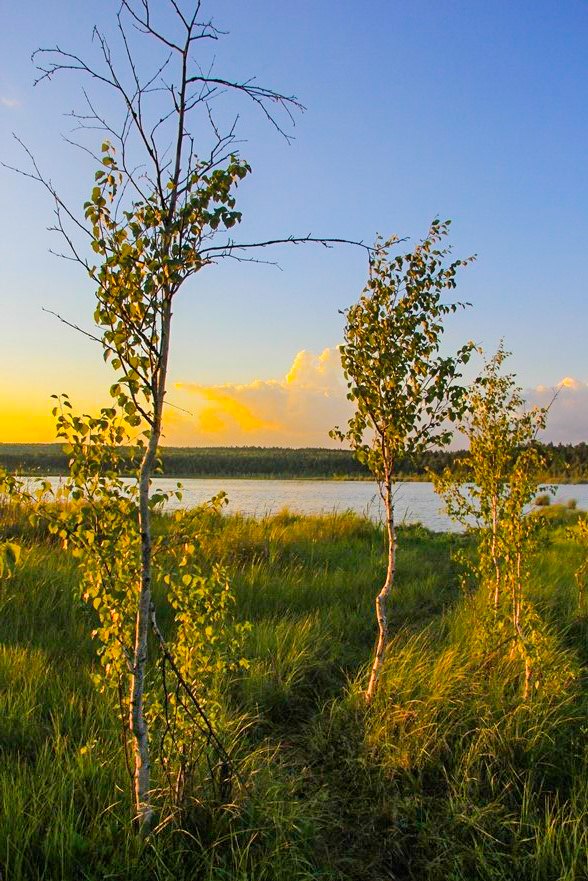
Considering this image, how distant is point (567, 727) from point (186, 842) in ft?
9.66

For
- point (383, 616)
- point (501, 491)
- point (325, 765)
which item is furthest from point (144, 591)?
point (501, 491)

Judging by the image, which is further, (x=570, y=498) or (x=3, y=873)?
(x=570, y=498)

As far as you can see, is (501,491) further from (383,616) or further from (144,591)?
(144,591)

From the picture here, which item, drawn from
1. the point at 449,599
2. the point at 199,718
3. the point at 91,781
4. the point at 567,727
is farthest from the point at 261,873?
the point at 449,599

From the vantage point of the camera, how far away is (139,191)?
3201mm

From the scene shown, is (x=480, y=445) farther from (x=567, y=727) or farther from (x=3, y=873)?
(x=3, y=873)

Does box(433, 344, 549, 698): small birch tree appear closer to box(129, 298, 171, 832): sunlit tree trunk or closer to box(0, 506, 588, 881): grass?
box(0, 506, 588, 881): grass

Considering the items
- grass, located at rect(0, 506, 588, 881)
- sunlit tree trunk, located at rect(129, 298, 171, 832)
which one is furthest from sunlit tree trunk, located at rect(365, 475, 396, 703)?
sunlit tree trunk, located at rect(129, 298, 171, 832)

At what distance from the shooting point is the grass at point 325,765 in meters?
3.35

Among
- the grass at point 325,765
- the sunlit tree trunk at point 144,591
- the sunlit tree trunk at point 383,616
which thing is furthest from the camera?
the sunlit tree trunk at point 383,616

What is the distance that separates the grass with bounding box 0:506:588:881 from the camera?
335 cm

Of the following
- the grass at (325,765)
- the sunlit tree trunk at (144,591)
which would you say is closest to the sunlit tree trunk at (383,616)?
the grass at (325,765)

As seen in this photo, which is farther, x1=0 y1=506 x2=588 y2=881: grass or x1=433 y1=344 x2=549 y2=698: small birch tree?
x1=433 y1=344 x2=549 y2=698: small birch tree

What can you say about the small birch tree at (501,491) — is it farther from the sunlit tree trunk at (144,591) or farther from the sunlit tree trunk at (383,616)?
the sunlit tree trunk at (144,591)
